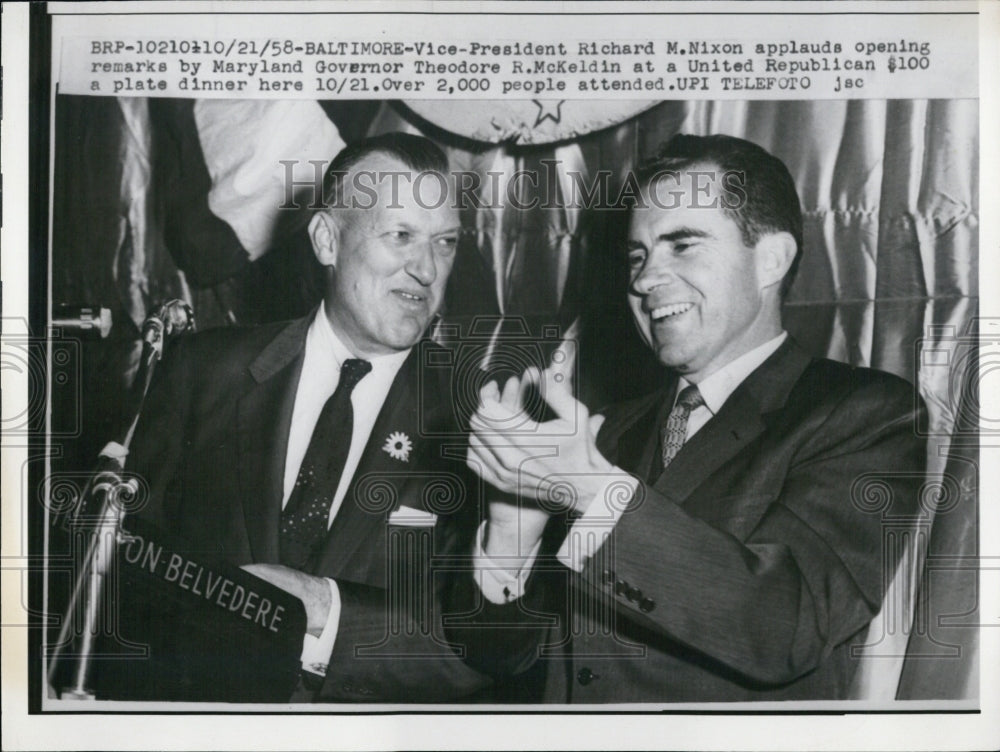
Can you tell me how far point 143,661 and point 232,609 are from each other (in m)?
0.29

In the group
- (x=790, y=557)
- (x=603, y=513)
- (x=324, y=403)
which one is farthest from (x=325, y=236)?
(x=790, y=557)

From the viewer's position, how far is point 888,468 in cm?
281

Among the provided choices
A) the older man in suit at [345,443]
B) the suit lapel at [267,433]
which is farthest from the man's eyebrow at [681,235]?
the suit lapel at [267,433]

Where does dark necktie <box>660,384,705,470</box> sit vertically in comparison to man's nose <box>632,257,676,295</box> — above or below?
below

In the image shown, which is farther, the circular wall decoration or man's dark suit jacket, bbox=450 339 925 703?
the circular wall decoration

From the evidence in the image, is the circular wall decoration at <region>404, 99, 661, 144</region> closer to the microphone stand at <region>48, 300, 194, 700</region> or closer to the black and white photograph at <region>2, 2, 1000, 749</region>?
the black and white photograph at <region>2, 2, 1000, 749</region>

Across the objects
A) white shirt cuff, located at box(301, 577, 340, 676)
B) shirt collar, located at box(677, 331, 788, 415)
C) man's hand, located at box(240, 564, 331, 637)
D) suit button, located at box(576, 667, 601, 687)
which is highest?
shirt collar, located at box(677, 331, 788, 415)

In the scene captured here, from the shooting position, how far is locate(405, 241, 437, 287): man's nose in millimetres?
2822

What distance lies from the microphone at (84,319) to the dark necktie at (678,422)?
1.56m

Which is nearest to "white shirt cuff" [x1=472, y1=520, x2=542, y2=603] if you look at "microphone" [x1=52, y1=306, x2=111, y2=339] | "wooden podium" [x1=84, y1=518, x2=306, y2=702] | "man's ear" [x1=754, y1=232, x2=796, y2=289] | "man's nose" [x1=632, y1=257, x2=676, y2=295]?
"wooden podium" [x1=84, y1=518, x2=306, y2=702]

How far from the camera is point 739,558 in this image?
2.74m

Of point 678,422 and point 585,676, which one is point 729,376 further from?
point 585,676

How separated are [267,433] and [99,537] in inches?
21.4

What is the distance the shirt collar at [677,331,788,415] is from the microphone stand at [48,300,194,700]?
1.47 meters
